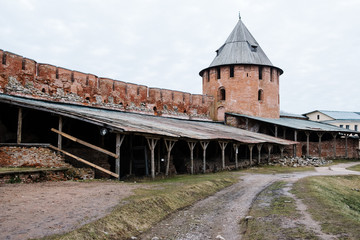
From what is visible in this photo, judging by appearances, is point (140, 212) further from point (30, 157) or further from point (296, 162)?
point (296, 162)

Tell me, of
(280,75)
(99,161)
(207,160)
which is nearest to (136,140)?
(99,161)

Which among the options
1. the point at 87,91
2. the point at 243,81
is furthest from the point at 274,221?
the point at 243,81

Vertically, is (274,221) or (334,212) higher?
(334,212)

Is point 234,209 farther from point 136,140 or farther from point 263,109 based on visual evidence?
point 263,109

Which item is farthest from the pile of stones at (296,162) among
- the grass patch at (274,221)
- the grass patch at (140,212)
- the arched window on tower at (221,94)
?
the grass patch at (274,221)

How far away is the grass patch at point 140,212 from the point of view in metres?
5.77

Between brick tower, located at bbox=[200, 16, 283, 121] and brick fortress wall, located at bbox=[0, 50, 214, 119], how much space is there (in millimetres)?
2958

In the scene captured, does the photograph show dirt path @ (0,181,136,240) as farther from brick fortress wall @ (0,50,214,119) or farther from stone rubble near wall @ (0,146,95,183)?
brick fortress wall @ (0,50,214,119)

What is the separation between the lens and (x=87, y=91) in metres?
21.5

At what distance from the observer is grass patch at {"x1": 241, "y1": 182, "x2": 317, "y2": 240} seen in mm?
6120

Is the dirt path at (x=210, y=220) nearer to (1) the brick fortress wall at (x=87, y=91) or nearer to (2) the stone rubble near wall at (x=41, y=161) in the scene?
(2) the stone rubble near wall at (x=41, y=161)

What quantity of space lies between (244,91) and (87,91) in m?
16.8

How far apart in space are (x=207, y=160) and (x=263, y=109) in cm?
1416

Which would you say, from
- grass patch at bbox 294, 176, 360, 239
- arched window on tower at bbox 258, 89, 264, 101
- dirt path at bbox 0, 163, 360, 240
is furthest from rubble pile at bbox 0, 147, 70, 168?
arched window on tower at bbox 258, 89, 264, 101
